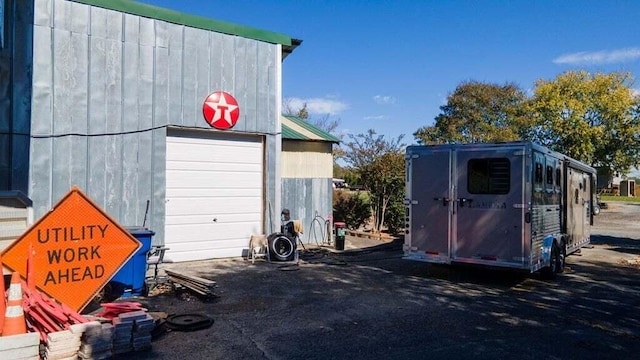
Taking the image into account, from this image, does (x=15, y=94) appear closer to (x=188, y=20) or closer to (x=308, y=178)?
(x=188, y=20)

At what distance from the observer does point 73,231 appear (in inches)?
231

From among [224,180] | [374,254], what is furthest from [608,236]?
[224,180]

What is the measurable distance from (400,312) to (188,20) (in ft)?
24.7

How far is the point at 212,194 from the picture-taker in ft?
36.9

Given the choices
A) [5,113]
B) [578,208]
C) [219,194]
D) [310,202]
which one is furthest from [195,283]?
[578,208]

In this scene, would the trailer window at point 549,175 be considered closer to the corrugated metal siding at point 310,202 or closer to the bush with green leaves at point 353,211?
the corrugated metal siding at point 310,202

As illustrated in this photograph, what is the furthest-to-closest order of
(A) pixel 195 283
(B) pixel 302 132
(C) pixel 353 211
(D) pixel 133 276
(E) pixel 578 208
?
1. (C) pixel 353 211
2. (B) pixel 302 132
3. (E) pixel 578 208
4. (A) pixel 195 283
5. (D) pixel 133 276

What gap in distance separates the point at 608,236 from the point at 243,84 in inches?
650

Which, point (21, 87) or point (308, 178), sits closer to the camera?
point (21, 87)

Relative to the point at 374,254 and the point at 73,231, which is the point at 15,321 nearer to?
the point at 73,231

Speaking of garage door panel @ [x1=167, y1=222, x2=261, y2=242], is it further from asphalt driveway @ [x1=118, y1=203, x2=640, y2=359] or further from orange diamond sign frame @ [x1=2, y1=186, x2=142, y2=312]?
orange diamond sign frame @ [x1=2, y1=186, x2=142, y2=312]

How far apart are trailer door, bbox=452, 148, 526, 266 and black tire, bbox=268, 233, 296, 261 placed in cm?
376

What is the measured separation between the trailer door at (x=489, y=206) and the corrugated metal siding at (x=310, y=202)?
608 cm

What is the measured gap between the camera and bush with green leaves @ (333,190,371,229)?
1855cm
